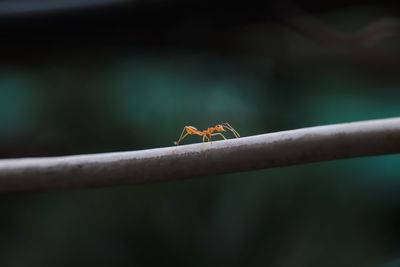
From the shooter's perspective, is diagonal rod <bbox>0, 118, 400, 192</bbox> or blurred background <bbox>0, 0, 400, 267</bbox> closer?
diagonal rod <bbox>0, 118, 400, 192</bbox>

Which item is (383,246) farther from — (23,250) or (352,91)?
(23,250)

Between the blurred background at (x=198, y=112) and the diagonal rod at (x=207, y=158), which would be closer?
the diagonal rod at (x=207, y=158)

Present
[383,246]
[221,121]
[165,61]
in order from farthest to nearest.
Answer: [165,61]
[221,121]
[383,246]

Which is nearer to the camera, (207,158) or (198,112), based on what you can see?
(207,158)

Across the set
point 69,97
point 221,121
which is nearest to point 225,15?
point 221,121
